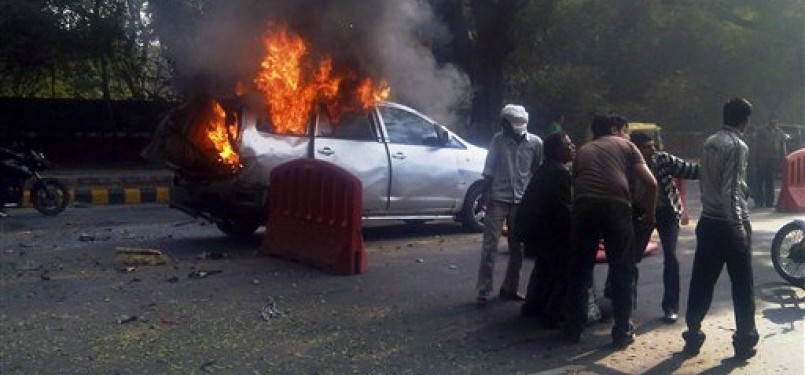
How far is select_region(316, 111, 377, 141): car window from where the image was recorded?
10.5 meters

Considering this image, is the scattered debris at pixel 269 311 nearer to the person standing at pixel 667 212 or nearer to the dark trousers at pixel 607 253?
the dark trousers at pixel 607 253

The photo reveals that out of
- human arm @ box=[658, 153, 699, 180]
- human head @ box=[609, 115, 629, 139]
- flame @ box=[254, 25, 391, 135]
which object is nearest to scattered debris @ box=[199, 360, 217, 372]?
human head @ box=[609, 115, 629, 139]

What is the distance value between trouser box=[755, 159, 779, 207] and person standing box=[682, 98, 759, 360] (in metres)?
10.6

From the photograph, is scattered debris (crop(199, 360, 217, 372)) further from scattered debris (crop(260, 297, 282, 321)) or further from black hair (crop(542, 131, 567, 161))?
black hair (crop(542, 131, 567, 161))

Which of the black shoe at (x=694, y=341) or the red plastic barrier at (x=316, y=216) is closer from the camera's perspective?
the black shoe at (x=694, y=341)

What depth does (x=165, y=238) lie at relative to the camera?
11430 mm

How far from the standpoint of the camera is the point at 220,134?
10.2 metres

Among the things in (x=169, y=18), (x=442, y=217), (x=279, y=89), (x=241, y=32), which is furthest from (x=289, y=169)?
(x=169, y=18)

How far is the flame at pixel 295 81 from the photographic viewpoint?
10.3 metres

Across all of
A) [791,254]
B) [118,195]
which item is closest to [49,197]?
[118,195]

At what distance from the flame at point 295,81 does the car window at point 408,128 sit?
70 cm

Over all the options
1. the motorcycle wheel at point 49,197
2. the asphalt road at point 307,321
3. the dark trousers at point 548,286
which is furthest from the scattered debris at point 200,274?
the motorcycle wheel at point 49,197

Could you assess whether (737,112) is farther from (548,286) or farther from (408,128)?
(408,128)

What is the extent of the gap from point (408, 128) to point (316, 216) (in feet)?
7.95
